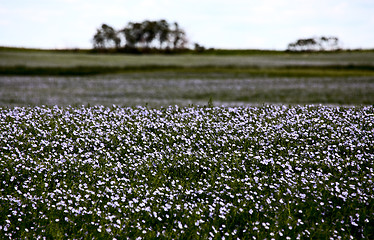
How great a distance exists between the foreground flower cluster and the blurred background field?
3.29 meters

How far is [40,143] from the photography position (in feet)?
34.5

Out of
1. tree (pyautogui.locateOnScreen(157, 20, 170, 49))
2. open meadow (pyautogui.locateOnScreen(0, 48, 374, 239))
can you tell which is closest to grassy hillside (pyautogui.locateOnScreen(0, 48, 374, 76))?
tree (pyautogui.locateOnScreen(157, 20, 170, 49))

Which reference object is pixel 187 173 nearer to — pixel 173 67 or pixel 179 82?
pixel 179 82

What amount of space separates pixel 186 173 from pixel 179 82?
85.1 feet

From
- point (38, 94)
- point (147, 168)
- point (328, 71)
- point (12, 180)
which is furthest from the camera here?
point (328, 71)

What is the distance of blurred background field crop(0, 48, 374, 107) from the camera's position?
77.1 ft

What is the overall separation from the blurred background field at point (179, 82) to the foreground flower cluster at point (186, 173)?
3.29 m

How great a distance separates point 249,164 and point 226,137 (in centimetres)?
148

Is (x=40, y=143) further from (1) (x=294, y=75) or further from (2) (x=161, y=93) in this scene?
(1) (x=294, y=75)

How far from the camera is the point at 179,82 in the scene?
114ft

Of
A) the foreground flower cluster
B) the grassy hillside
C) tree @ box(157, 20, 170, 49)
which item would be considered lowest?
the foreground flower cluster

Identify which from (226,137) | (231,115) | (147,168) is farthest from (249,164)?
(231,115)

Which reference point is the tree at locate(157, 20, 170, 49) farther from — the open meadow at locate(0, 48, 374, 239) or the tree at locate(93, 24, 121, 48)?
the open meadow at locate(0, 48, 374, 239)

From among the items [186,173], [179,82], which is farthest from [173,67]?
[186,173]
